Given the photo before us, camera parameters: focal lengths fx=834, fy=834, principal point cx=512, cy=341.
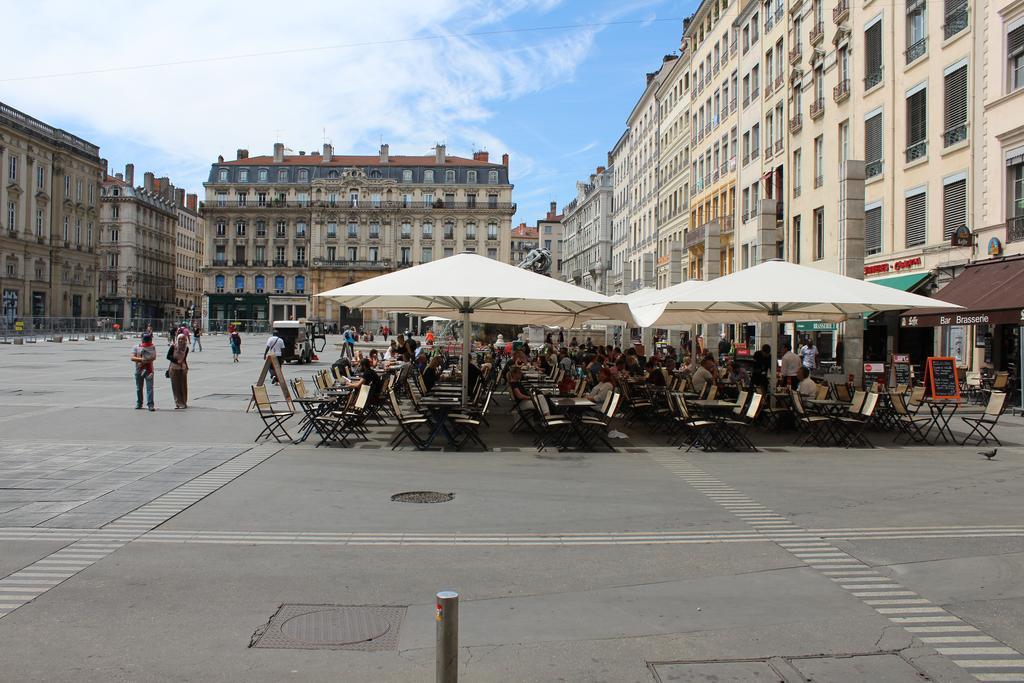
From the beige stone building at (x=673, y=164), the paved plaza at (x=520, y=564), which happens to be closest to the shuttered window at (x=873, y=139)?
the paved plaza at (x=520, y=564)

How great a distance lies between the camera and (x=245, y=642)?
459 centimetres

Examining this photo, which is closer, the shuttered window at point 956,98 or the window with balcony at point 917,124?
the shuttered window at point 956,98

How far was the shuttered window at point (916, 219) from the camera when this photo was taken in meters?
25.2

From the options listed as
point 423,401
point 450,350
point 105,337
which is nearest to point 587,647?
point 423,401

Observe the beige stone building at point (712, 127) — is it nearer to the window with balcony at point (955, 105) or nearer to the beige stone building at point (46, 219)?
the window with balcony at point (955, 105)

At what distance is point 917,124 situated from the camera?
25.9 m

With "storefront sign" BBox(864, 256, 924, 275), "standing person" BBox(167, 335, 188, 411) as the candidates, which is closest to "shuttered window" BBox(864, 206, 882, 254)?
"storefront sign" BBox(864, 256, 924, 275)

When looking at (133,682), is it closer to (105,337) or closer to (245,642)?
(245,642)

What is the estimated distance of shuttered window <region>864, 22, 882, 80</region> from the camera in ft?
93.3

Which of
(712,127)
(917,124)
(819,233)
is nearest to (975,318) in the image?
(917,124)

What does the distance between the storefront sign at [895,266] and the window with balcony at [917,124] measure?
314 cm

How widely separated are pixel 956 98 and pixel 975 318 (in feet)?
29.8

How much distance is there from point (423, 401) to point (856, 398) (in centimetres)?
723

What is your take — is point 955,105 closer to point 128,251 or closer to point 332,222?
point 332,222
